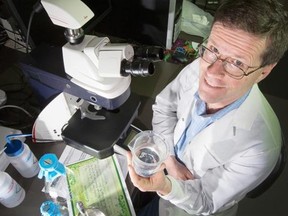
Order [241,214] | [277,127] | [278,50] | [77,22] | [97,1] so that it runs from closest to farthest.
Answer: [77,22]
[278,50]
[277,127]
[97,1]
[241,214]

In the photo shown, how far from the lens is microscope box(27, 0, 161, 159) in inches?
29.6

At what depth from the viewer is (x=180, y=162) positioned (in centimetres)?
123

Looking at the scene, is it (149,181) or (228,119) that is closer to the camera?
(149,181)

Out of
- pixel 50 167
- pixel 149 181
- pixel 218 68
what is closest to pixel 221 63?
pixel 218 68

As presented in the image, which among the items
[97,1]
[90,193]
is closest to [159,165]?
[90,193]

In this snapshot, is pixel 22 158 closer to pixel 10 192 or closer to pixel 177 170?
pixel 10 192

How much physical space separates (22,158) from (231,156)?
2.56 ft

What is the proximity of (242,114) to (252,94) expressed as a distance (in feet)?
0.30

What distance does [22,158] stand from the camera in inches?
37.8

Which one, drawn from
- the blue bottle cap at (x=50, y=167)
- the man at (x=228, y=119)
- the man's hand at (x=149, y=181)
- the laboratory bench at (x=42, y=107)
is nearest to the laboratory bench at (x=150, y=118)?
the laboratory bench at (x=42, y=107)

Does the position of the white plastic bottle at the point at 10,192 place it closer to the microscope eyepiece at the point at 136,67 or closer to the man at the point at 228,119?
the man at the point at 228,119

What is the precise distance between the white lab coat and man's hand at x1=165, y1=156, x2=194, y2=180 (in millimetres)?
51

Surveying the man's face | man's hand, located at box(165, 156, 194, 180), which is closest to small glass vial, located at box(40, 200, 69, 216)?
man's hand, located at box(165, 156, 194, 180)

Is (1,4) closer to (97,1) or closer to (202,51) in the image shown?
(97,1)
